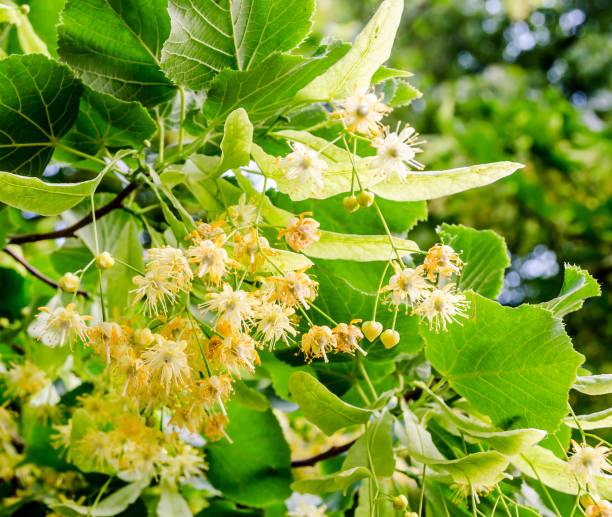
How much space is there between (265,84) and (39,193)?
0.65ft

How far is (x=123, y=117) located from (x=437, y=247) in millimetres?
335

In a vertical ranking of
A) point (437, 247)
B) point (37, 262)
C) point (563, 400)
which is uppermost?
point (437, 247)

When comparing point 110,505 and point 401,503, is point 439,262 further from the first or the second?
point 110,505

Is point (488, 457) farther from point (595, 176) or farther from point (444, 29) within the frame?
point (444, 29)

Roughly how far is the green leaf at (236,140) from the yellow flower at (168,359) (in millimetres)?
143

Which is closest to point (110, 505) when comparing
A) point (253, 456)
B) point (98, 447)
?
point (98, 447)

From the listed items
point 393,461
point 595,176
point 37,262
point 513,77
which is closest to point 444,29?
point 513,77

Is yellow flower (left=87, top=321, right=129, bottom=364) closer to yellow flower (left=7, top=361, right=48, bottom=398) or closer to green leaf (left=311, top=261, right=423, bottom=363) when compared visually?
green leaf (left=311, top=261, right=423, bottom=363)

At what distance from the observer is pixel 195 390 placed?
0.45 metres

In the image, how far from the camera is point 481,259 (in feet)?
2.05

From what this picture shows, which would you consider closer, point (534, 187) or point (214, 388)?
point (214, 388)

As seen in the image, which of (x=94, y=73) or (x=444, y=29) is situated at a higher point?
(x=94, y=73)

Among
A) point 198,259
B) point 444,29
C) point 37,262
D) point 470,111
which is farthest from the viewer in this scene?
point 444,29

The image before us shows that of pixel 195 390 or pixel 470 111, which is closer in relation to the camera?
pixel 195 390
